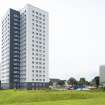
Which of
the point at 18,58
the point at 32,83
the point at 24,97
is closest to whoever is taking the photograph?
the point at 24,97

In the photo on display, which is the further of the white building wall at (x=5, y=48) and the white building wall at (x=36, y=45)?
the white building wall at (x=5, y=48)

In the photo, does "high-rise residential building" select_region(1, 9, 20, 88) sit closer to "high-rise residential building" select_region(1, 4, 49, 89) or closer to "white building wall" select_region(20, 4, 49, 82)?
"high-rise residential building" select_region(1, 4, 49, 89)

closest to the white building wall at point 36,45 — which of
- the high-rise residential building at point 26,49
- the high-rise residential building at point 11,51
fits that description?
the high-rise residential building at point 26,49

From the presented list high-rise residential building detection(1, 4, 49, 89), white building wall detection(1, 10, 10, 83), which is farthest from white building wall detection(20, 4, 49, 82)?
white building wall detection(1, 10, 10, 83)

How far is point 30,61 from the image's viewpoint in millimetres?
149250

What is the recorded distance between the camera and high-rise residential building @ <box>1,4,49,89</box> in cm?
15000

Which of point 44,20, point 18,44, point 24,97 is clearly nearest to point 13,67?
point 18,44

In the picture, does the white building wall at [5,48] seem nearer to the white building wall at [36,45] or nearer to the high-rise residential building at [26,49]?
the high-rise residential building at [26,49]

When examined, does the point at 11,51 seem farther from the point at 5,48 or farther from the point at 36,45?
the point at 36,45

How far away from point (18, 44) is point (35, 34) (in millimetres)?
15673

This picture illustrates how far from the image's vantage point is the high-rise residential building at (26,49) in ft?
492

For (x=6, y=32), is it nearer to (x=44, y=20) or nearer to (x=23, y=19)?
(x=23, y=19)

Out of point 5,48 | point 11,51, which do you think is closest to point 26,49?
point 11,51

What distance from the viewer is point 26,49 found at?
150 m
